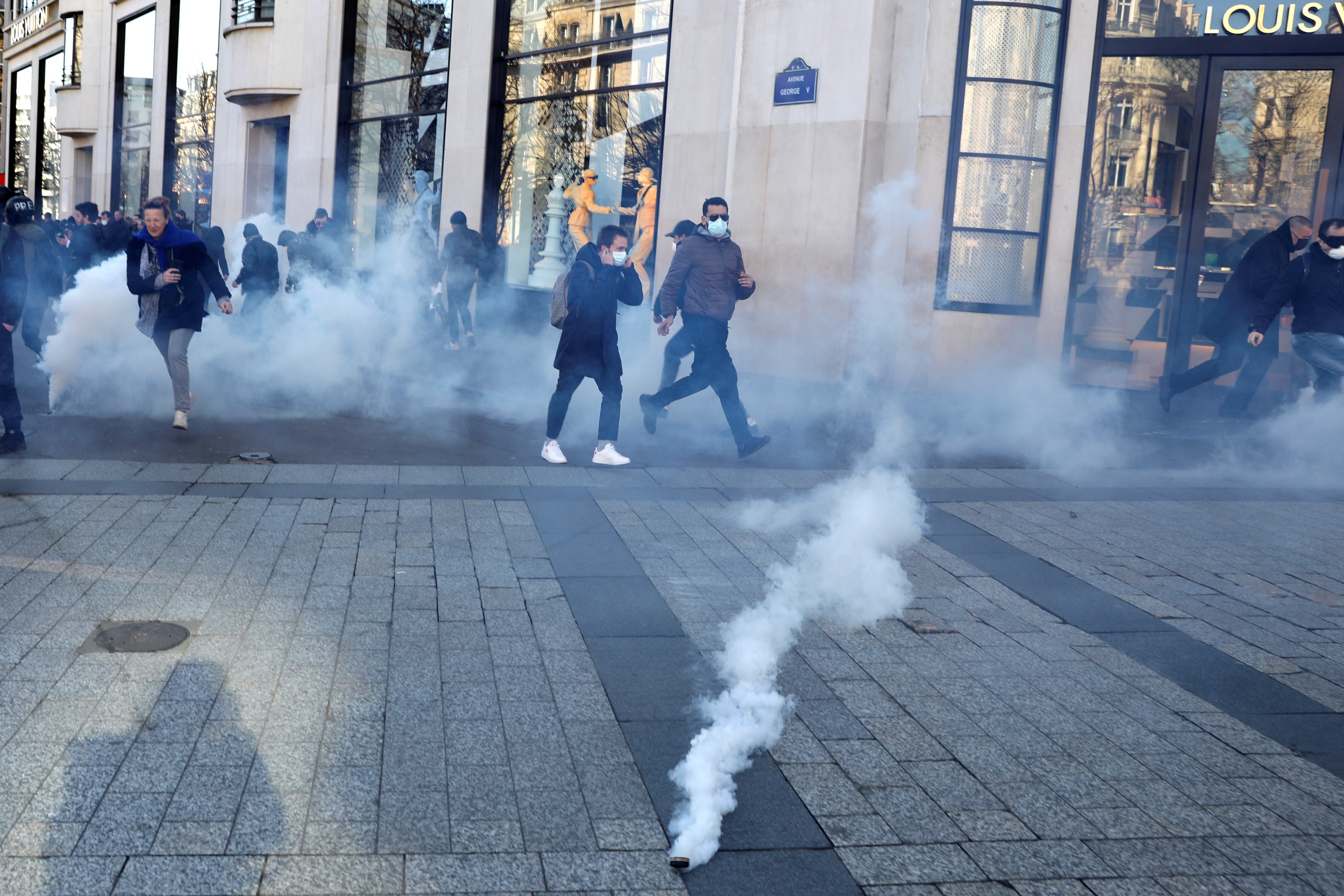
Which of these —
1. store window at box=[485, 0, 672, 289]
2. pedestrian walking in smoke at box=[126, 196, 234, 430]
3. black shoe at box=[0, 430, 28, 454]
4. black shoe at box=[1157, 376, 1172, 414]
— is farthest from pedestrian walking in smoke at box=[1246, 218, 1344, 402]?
black shoe at box=[0, 430, 28, 454]

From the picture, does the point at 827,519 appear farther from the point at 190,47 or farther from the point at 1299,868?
the point at 190,47

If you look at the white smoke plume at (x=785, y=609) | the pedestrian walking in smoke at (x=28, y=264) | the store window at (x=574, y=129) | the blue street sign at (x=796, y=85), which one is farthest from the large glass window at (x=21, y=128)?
the white smoke plume at (x=785, y=609)

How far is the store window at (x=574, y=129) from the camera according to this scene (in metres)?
13.4

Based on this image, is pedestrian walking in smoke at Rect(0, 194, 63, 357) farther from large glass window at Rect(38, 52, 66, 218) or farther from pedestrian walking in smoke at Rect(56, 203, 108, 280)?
large glass window at Rect(38, 52, 66, 218)

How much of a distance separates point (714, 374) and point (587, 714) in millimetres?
5064

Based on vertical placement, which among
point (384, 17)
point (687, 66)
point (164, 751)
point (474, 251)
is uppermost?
point (384, 17)

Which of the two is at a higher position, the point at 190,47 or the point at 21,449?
the point at 190,47

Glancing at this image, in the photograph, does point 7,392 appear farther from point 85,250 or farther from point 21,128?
point 21,128

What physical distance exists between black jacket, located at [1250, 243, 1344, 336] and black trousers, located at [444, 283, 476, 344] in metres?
8.77

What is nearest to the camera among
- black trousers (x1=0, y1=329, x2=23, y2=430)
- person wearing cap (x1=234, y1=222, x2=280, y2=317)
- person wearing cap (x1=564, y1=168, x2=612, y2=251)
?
black trousers (x1=0, y1=329, x2=23, y2=430)

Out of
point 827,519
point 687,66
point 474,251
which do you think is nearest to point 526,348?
point 474,251

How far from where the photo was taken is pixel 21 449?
7.50 metres

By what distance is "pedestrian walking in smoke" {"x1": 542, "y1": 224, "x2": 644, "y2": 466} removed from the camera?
7848 mm

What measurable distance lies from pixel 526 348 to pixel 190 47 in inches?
631
